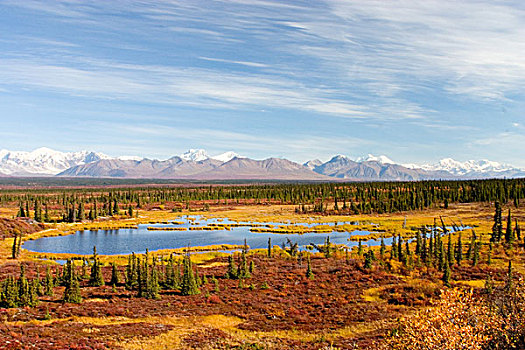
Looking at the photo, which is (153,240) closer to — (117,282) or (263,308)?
(117,282)

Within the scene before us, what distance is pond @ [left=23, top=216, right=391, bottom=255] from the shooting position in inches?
3632

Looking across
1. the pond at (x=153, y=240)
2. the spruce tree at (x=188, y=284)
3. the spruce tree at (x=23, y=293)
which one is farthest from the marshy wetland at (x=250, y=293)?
the pond at (x=153, y=240)

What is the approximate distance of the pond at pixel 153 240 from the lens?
303 feet

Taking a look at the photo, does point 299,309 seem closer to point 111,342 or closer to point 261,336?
point 261,336

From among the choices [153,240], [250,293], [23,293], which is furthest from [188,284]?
[153,240]

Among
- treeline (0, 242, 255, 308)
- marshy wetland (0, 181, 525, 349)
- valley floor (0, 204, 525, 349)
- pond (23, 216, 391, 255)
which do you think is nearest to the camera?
marshy wetland (0, 181, 525, 349)

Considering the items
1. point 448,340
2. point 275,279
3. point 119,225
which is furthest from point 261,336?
point 119,225

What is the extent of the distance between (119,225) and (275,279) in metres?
84.8

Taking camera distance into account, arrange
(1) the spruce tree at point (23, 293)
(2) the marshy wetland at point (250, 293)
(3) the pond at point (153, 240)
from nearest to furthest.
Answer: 1. (2) the marshy wetland at point (250, 293)
2. (1) the spruce tree at point (23, 293)
3. (3) the pond at point (153, 240)

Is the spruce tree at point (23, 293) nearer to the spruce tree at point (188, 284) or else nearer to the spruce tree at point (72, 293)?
the spruce tree at point (72, 293)

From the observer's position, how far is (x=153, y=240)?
103000mm

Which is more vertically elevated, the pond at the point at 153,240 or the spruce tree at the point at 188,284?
the spruce tree at the point at 188,284

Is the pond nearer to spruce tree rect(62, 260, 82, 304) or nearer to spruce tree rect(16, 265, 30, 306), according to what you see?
spruce tree rect(62, 260, 82, 304)

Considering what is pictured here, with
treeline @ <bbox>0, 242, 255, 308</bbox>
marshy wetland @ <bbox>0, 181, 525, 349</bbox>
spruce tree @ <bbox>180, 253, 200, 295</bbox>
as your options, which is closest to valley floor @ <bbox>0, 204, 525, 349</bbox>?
marshy wetland @ <bbox>0, 181, 525, 349</bbox>
